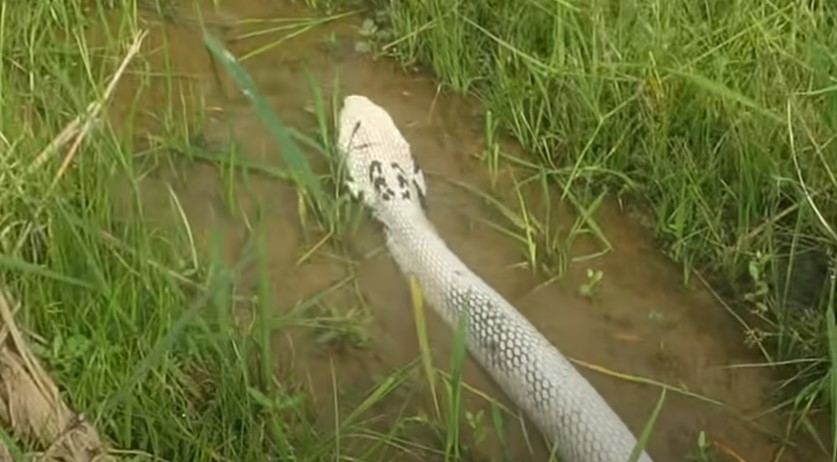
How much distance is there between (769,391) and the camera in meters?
3.11

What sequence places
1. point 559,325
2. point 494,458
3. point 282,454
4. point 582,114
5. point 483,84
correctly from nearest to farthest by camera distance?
point 282,454, point 494,458, point 559,325, point 582,114, point 483,84

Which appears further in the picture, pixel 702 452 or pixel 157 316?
pixel 702 452

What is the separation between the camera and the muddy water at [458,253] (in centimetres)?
307

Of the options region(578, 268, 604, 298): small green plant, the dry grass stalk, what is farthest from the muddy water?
the dry grass stalk

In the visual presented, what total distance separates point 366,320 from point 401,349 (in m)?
0.11

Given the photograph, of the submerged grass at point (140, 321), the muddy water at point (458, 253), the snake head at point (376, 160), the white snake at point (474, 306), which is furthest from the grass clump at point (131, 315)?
the snake head at point (376, 160)

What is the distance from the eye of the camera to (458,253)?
3520mm

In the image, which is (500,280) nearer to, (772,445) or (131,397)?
(772,445)

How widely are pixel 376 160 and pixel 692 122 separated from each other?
80 centimetres

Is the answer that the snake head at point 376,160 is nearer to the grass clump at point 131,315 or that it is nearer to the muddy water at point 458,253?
the muddy water at point 458,253

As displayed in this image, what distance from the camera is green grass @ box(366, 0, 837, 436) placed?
10.6 feet

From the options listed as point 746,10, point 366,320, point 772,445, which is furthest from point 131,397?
point 746,10

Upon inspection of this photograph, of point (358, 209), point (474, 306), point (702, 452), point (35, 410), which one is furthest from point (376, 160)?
point (35, 410)

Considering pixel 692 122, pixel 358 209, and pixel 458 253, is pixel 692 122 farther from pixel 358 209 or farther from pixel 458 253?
pixel 358 209
